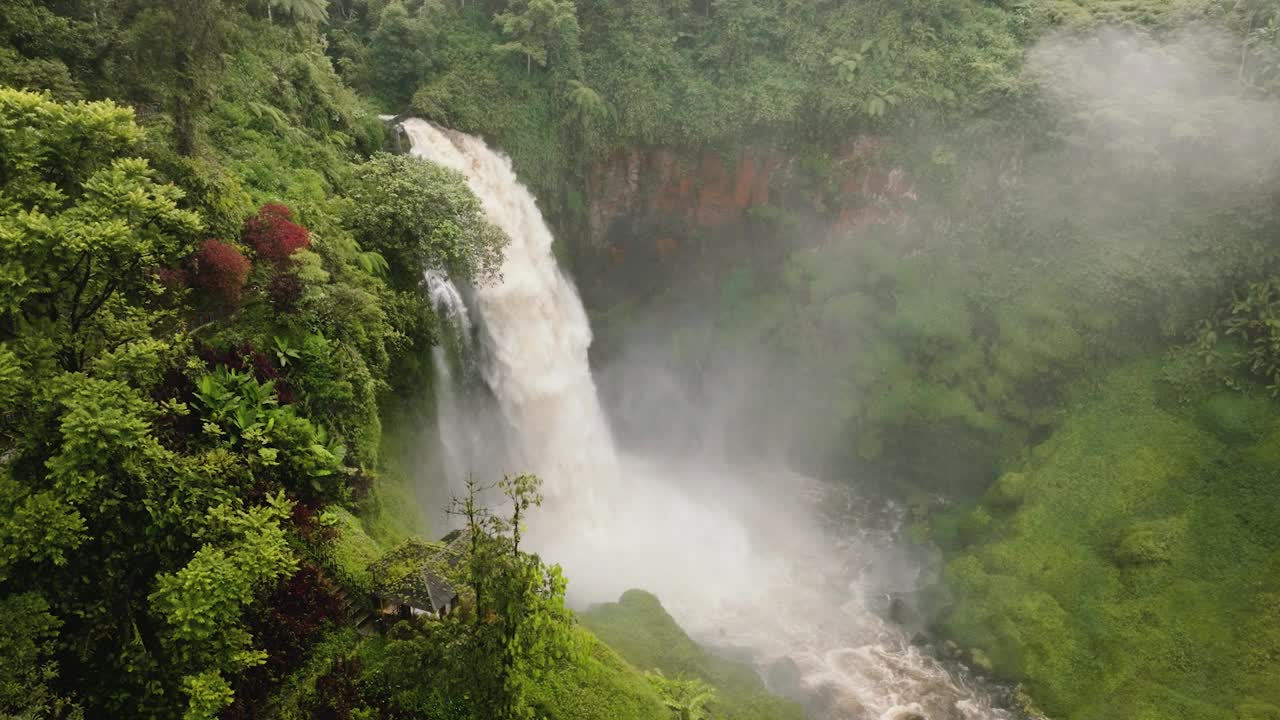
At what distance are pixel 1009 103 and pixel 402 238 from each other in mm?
22319

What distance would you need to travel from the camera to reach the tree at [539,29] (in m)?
26.6

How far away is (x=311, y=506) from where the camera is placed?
40.6 ft

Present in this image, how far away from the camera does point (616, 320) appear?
30.8 metres

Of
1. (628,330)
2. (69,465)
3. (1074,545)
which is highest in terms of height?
(628,330)

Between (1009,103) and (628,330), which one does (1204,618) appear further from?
(628,330)

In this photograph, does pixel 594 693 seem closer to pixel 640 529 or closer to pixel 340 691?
pixel 340 691

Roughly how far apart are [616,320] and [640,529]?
382 inches

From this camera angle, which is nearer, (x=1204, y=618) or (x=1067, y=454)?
(x=1204, y=618)

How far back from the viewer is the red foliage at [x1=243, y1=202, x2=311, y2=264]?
558 inches

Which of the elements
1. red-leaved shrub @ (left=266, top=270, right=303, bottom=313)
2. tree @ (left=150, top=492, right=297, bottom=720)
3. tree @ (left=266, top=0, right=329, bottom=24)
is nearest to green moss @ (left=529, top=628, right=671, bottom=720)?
tree @ (left=150, top=492, right=297, bottom=720)

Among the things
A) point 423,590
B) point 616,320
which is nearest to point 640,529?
point 616,320

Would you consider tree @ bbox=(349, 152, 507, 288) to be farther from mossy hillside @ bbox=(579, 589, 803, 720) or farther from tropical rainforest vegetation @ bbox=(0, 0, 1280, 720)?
mossy hillside @ bbox=(579, 589, 803, 720)

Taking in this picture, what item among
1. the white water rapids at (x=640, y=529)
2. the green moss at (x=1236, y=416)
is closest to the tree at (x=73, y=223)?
the white water rapids at (x=640, y=529)

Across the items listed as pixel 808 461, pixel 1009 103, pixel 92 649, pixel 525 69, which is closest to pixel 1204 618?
pixel 808 461
